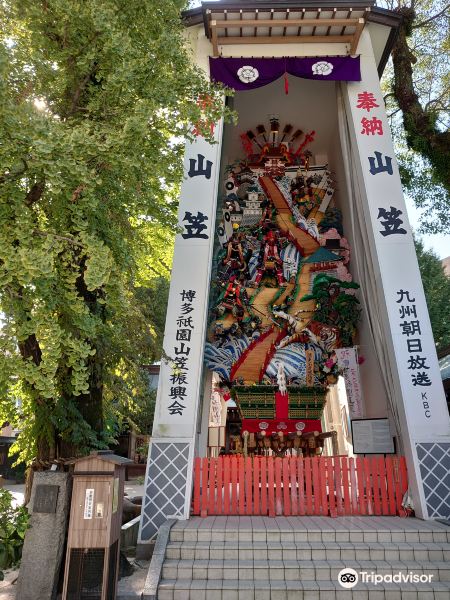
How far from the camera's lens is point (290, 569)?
4879mm

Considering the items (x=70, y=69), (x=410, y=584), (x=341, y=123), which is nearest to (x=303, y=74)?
(x=341, y=123)

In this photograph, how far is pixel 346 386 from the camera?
31.2ft

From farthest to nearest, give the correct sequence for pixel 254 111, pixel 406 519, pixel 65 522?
pixel 254 111
pixel 406 519
pixel 65 522

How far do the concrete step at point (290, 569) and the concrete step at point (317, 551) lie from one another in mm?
133

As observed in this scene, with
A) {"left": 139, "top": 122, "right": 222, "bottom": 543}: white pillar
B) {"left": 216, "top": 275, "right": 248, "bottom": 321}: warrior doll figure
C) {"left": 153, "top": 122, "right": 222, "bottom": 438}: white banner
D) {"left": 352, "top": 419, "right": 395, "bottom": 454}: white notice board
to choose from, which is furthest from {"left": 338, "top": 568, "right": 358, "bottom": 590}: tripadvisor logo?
{"left": 216, "top": 275, "right": 248, "bottom": 321}: warrior doll figure

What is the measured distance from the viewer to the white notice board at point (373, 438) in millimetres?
7797

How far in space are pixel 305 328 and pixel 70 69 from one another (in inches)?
274

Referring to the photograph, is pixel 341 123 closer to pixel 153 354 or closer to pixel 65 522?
pixel 153 354

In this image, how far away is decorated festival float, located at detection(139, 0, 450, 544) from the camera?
6.61 metres

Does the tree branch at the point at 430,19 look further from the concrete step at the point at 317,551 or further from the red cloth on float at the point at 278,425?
the concrete step at the point at 317,551

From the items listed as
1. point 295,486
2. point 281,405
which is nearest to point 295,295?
point 281,405

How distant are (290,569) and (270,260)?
7.05m

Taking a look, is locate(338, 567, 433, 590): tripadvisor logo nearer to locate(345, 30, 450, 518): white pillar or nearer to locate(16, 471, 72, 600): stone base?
locate(345, 30, 450, 518): white pillar

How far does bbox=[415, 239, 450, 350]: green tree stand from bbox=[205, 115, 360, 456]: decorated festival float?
245 inches
